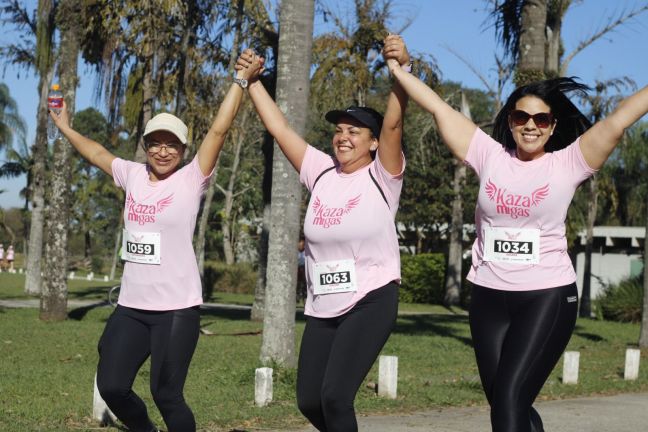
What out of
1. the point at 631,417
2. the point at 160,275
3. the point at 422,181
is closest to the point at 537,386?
the point at 160,275

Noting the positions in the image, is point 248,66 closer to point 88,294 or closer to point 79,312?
point 79,312

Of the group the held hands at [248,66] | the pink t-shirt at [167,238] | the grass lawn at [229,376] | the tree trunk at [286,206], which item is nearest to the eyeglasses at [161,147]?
the pink t-shirt at [167,238]

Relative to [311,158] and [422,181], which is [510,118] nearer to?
[311,158]

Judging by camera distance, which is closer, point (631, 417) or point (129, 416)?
point (129, 416)

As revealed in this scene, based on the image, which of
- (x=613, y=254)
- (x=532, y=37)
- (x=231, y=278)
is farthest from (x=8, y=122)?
(x=532, y=37)

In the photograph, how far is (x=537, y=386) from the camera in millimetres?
4902

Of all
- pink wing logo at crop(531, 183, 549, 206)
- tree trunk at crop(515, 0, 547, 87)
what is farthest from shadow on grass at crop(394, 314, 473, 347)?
pink wing logo at crop(531, 183, 549, 206)

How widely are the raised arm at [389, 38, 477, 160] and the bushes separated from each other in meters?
22.9

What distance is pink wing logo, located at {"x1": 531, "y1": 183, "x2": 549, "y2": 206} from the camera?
16.1 ft

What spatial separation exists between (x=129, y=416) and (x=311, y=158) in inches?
72.0

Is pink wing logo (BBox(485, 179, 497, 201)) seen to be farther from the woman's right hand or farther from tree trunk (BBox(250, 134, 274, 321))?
tree trunk (BBox(250, 134, 274, 321))

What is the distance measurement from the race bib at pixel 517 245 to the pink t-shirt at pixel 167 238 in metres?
1.81

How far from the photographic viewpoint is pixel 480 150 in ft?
17.3

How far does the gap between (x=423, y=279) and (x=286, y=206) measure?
2698 cm
